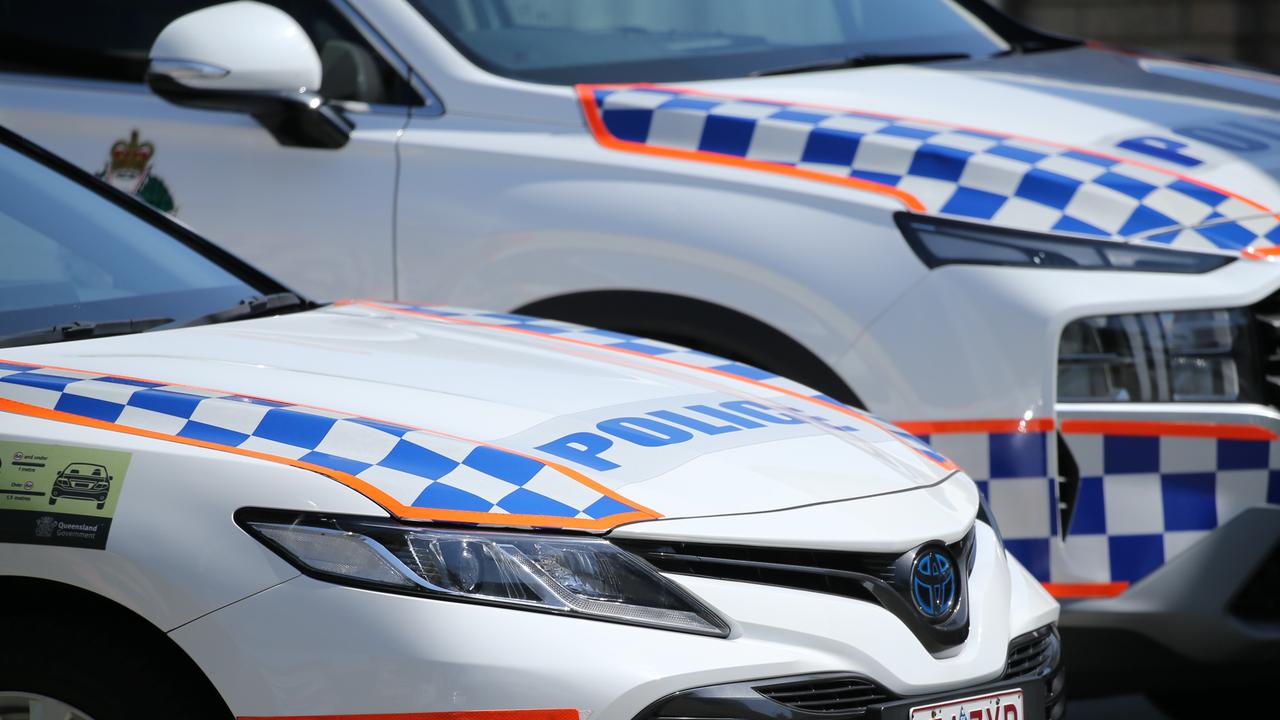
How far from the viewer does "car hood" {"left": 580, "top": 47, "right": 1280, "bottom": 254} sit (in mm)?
2936

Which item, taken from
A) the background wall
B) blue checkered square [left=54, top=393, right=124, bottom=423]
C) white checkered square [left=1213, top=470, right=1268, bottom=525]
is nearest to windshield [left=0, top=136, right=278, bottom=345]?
blue checkered square [left=54, top=393, right=124, bottom=423]

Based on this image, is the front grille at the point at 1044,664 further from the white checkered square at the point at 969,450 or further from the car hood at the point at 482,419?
the white checkered square at the point at 969,450

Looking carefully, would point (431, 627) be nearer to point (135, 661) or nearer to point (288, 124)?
point (135, 661)

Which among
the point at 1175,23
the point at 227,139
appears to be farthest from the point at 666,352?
the point at 1175,23

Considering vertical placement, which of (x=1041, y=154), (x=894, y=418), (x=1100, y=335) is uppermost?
(x=1041, y=154)

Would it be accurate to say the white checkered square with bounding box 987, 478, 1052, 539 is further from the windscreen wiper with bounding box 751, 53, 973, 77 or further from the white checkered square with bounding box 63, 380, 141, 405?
the white checkered square with bounding box 63, 380, 141, 405

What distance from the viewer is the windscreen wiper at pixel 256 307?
8.48 ft

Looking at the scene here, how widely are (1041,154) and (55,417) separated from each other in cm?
186

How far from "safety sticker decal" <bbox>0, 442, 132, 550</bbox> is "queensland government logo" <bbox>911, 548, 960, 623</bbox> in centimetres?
99

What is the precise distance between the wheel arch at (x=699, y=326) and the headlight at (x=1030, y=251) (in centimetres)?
30

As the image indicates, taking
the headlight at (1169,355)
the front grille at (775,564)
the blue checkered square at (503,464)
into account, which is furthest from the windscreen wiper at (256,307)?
the headlight at (1169,355)

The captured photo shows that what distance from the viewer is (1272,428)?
2.83m

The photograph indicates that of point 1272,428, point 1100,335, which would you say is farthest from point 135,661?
point 1272,428

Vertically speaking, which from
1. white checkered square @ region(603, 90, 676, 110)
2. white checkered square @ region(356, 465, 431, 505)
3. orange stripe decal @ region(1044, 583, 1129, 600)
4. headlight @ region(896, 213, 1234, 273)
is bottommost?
orange stripe decal @ region(1044, 583, 1129, 600)
